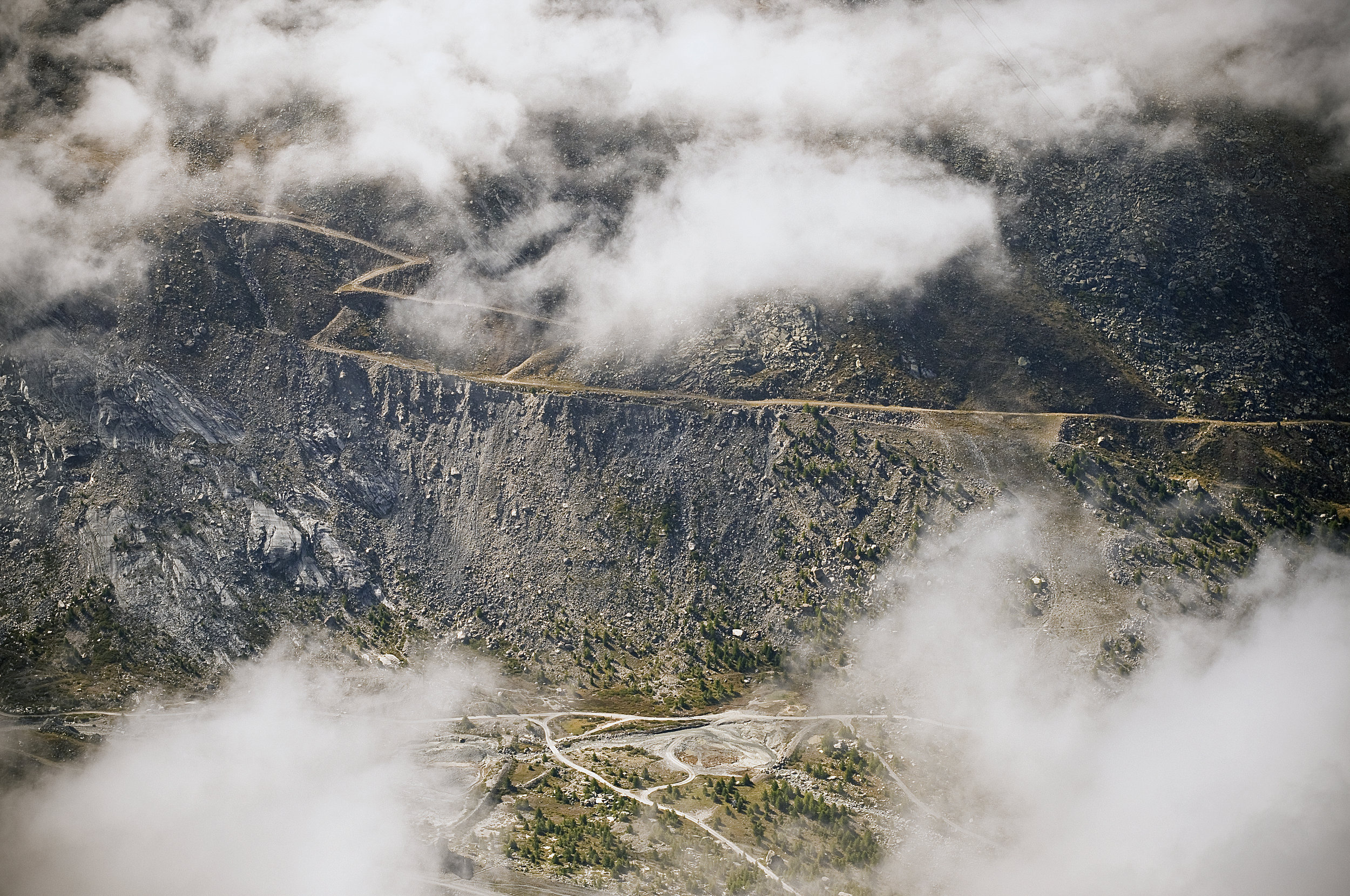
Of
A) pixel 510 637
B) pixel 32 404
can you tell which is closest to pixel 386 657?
pixel 510 637

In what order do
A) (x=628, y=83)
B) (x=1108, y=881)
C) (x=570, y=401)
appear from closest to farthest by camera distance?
(x=1108, y=881) → (x=570, y=401) → (x=628, y=83)

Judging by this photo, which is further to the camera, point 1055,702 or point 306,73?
point 306,73

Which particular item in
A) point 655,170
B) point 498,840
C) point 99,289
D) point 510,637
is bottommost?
point 498,840

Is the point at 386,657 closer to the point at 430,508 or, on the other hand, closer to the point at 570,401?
the point at 430,508

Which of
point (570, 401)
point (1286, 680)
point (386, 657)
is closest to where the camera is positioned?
point (1286, 680)

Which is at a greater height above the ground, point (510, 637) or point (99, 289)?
point (99, 289)

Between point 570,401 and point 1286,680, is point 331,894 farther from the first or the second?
point 1286,680
